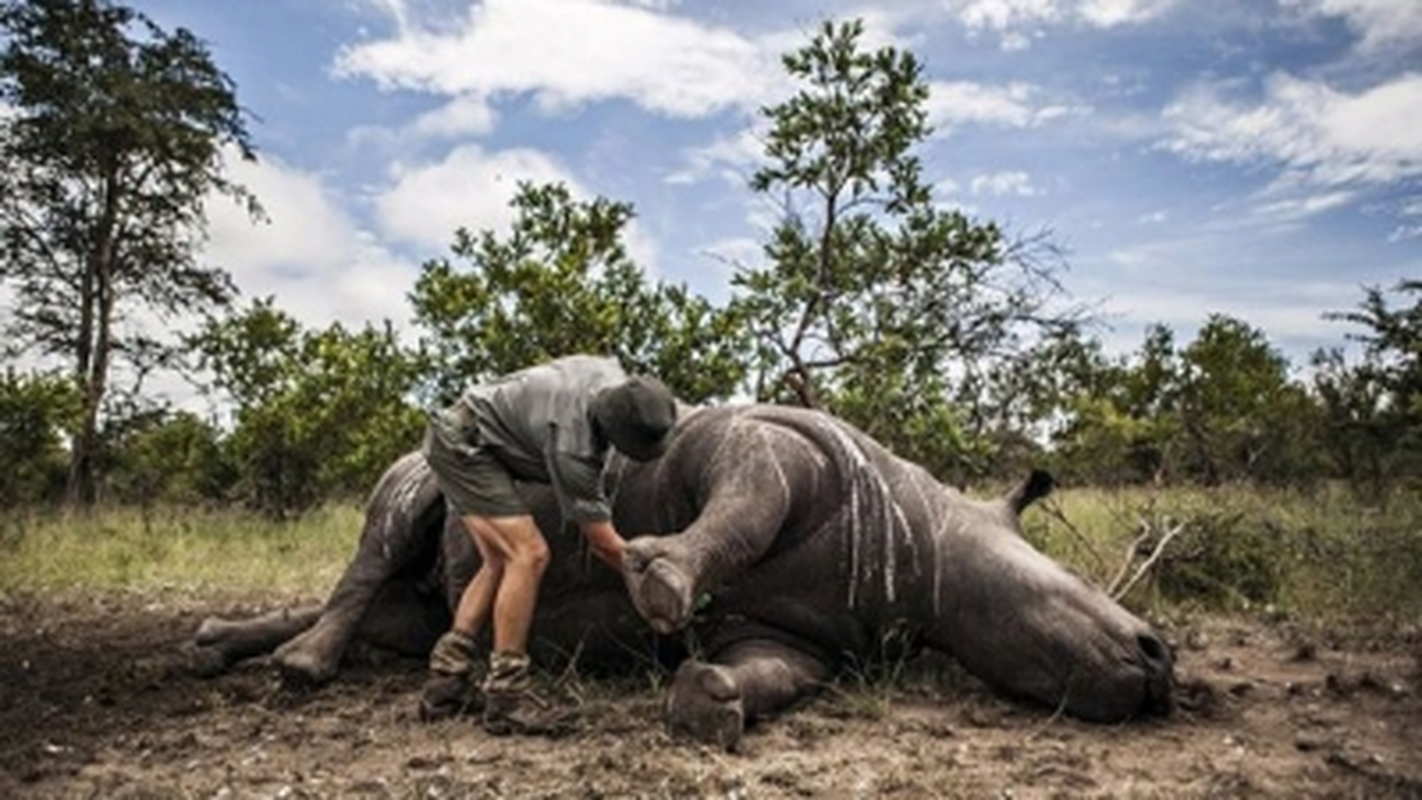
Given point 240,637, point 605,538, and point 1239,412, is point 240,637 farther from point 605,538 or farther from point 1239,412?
point 1239,412

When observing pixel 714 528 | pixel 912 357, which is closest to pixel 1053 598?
pixel 714 528

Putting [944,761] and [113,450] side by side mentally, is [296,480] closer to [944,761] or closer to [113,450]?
[113,450]

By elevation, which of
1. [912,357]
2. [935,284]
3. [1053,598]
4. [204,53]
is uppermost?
[204,53]

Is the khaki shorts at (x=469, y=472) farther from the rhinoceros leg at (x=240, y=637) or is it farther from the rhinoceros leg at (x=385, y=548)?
the rhinoceros leg at (x=240, y=637)

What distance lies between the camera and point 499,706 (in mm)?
4254

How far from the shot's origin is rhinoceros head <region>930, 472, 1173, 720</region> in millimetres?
4203

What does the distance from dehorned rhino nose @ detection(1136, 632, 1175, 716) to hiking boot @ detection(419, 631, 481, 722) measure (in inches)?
98.2

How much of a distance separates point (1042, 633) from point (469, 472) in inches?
89.5

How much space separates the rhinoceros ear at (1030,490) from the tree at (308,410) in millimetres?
7888

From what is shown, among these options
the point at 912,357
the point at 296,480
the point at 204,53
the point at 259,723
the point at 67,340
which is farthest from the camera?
the point at 204,53

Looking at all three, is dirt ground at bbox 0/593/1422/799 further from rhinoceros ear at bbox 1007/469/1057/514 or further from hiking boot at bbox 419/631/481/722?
rhinoceros ear at bbox 1007/469/1057/514

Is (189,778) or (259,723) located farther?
(259,723)

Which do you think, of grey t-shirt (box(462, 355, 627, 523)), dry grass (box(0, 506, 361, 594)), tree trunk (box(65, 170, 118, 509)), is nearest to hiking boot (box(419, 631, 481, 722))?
grey t-shirt (box(462, 355, 627, 523))

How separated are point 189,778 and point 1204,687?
146 inches
